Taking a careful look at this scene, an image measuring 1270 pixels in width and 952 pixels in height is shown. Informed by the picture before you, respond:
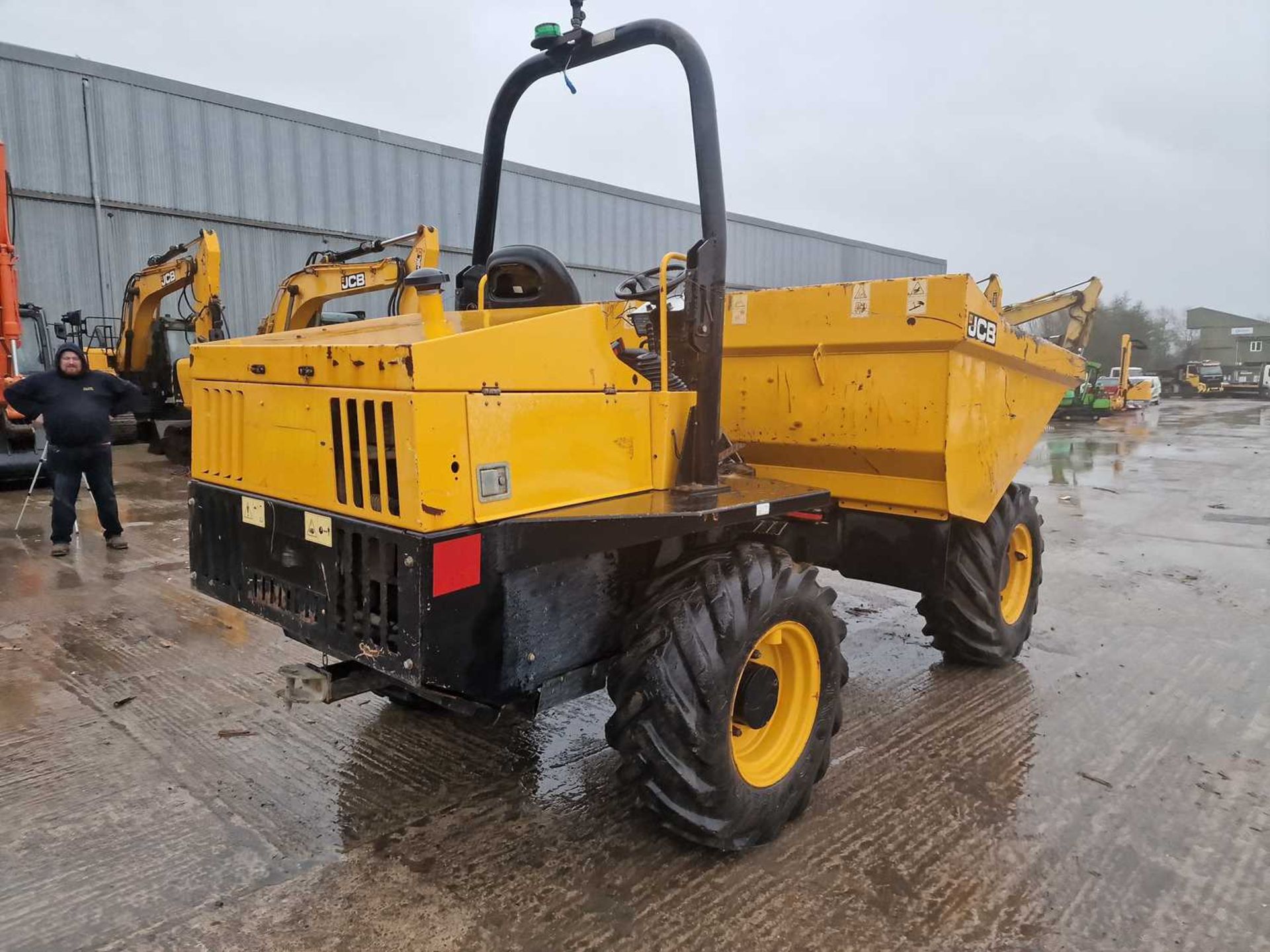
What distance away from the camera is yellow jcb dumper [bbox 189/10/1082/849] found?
7.74 feet

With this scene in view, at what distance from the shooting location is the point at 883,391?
146 inches

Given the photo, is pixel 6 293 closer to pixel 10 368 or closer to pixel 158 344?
pixel 10 368

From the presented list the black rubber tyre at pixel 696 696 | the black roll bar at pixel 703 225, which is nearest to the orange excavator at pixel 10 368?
the black roll bar at pixel 703 225

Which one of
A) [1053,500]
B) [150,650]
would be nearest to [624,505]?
[150,650]

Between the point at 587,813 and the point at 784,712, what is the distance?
762mm

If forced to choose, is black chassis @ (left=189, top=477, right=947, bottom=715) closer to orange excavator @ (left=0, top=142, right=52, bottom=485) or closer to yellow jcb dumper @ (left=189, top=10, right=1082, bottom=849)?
yellow jcb dumper @ (left=189, top=10, right=1082, bottom=849)

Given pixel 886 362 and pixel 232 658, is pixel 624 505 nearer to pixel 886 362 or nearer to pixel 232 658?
pixel 886 362

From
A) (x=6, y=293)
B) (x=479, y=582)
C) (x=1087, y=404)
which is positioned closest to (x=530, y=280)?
(x=479, y=582)

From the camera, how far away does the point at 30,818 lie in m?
2.87

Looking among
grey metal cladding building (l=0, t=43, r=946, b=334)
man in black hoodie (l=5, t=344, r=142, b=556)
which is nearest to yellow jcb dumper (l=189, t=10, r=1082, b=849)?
man in black hoodie (l=5, t=344, r=142, b=556)

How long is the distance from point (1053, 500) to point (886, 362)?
23.7 ft

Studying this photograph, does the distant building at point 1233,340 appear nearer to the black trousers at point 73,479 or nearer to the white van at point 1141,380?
the white van at point 1141,380

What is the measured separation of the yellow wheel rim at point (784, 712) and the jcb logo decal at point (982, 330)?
1.44 meters

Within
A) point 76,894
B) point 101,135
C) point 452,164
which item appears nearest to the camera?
point 76,894
